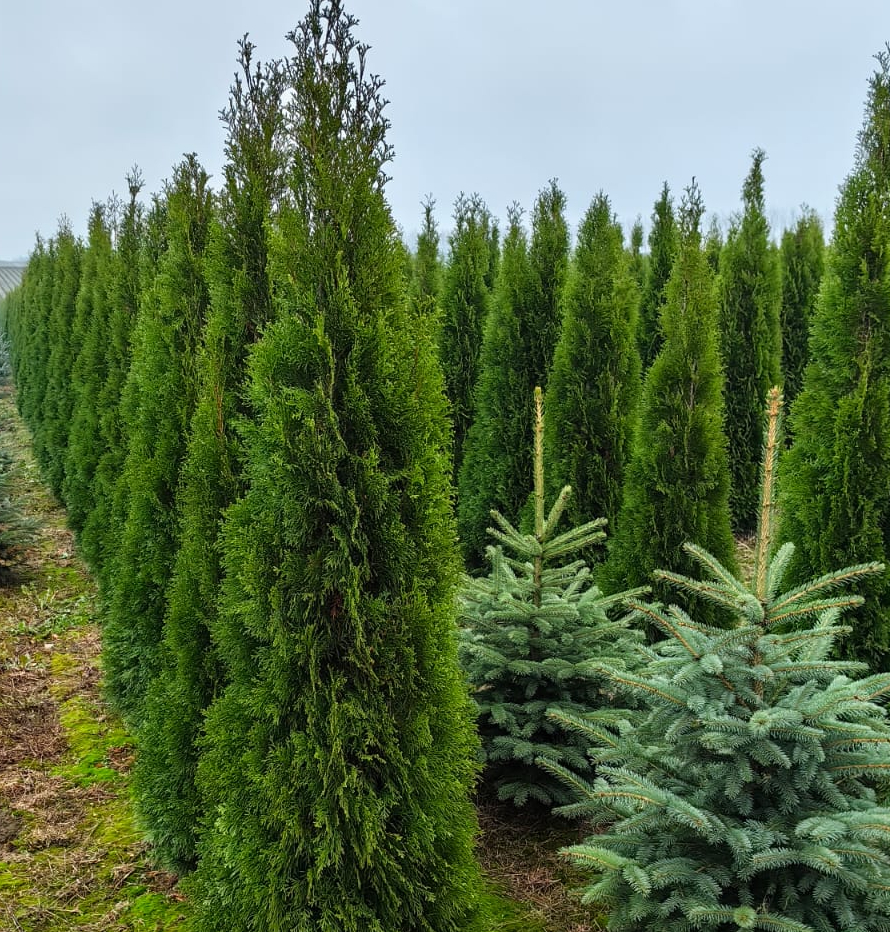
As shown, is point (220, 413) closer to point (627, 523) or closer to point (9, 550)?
point (627, 523)

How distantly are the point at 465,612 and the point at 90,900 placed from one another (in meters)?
2.29

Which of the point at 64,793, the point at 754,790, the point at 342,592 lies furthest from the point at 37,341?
the point at 754,790

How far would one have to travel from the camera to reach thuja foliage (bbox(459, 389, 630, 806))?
378 cm

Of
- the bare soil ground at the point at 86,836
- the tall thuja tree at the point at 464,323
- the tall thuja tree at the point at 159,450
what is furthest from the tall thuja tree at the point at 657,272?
the bare soil ground at the point at 86,836

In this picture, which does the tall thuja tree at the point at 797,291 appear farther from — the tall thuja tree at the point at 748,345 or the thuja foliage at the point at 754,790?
the thuja foliage at the point at 754,790

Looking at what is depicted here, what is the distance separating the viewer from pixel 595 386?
6.59 metres

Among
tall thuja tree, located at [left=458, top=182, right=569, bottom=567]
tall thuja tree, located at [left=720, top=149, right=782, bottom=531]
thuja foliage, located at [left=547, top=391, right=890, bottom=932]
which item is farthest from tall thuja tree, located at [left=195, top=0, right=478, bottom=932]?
tall thuja tree, located at [left=720, top=149, right=782, bottom=531]

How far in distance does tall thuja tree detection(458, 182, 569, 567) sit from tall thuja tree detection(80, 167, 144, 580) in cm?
369

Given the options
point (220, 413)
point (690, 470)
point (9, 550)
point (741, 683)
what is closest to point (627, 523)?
point (690, 470)

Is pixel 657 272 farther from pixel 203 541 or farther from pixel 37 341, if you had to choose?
pixel 37 341

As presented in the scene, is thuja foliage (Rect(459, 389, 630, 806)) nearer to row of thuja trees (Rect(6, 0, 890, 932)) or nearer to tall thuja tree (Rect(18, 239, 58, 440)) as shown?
row of thuja trees (Rect(6, 0, 890, 932))

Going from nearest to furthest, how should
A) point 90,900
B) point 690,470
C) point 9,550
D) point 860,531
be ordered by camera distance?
1. point 90,900
2. point 860,531
3. point 690,470
4. point 9,550

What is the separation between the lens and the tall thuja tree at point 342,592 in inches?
99.0

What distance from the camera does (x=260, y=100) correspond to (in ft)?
14.5
